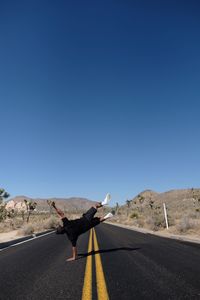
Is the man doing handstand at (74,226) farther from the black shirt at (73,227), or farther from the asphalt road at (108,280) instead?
the asphalt road at (108,280)

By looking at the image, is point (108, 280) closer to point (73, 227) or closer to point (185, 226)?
point (73, 227)

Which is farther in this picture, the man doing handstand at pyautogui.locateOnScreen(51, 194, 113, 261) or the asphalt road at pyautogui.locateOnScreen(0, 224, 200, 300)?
the man doing handstand at pyautogui.locateOnScreen(51, 194, 113, 261)

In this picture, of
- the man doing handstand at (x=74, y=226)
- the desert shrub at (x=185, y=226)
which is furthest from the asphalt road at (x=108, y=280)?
the desert shrub at (x=185, y=226)

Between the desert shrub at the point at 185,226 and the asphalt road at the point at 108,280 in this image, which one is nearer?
the asphalt road at the point at 108,280

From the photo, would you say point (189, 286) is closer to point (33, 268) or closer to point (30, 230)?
point (33, 268)

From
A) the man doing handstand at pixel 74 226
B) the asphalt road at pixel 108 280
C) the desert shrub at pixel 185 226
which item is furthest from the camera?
the desert shrub at pixel 185 226

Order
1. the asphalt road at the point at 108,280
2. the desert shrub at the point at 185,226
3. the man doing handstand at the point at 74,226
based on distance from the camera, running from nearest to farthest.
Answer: the asphalt road at the point at 108,280
the man doing handstand at the point at 74,226
the desert shrub at the point at 185,226

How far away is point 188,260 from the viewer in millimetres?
9406

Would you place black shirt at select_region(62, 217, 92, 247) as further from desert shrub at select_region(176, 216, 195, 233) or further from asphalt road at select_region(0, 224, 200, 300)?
desert shrub at select_region(176, 216, 195, 233)

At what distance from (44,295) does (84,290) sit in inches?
26.7

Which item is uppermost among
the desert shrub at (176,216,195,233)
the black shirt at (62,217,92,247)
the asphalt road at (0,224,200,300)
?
the desert shrub at (176,216,195,233)

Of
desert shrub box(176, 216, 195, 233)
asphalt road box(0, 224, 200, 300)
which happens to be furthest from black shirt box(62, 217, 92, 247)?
Answer: desert shrub box(176, 216, 195, 233)

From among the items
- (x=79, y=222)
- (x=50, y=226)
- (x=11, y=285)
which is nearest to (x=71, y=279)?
(x=11, y=285)

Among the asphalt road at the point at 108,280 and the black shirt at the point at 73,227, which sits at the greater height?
the black shirt at the point at 73,227
